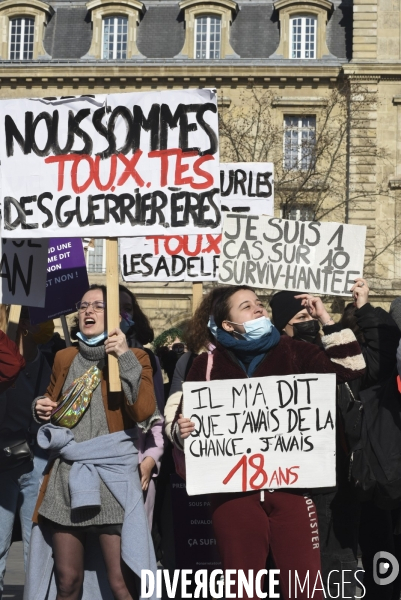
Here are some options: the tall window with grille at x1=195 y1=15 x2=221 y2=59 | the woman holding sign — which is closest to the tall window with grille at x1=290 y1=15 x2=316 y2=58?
the tall window with grille at x1=195 y1=15 x2=221 y2=59

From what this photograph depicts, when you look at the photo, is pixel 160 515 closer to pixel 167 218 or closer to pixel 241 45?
pixel 167 218

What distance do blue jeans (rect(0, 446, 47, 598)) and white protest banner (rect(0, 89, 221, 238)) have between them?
52.1 inches

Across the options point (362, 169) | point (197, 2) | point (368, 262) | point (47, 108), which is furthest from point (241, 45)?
point (47, 108)

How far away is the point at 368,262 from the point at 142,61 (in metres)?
8.55

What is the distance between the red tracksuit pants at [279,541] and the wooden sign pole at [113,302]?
34.0 inches

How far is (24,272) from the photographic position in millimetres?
7051

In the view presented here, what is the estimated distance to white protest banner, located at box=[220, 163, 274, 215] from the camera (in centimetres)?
902

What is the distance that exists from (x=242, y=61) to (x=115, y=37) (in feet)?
13.5

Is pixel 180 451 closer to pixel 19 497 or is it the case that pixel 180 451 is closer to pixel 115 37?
pixel 19 497

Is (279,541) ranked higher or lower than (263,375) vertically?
lower

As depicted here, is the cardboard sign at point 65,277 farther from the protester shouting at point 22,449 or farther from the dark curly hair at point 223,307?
the dark curly hair at point 223,307

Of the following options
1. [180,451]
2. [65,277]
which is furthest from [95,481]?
[65,277]

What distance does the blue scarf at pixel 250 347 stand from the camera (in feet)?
17.1

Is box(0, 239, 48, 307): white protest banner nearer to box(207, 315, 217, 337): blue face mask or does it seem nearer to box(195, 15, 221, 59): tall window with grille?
box(207, 315, 217, 337): blue face mask
